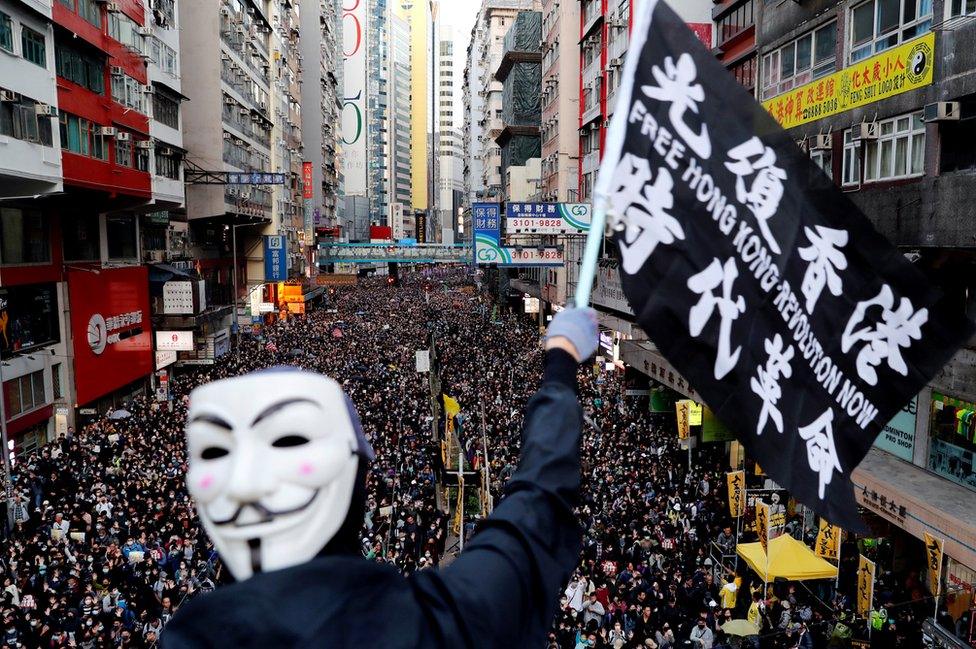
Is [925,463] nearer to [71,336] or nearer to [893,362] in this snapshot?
[893,362]

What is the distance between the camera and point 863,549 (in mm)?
15102

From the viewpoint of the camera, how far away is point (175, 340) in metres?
31.9

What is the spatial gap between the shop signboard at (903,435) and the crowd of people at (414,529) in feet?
11.7

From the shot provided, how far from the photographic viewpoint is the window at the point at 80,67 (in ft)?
79.4

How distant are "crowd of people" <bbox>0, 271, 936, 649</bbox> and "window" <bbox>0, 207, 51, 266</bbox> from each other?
548 centimetres

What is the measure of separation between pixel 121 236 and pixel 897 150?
1069 inches

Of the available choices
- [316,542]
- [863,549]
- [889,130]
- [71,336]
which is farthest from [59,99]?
[316,542]

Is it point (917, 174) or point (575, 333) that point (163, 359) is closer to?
point (917, 174)

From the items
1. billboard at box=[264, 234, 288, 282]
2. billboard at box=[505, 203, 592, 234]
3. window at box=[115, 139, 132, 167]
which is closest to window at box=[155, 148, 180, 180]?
window at box=[115, 139, 132, 167]

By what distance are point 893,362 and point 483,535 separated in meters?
3.36

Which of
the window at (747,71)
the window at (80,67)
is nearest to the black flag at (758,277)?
the window at (747,71)

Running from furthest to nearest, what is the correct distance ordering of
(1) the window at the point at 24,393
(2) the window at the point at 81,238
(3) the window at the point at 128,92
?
1. (3) the window at the point at 128,92
2. (2) the window at the point at 81,238
3. (1) the window at the point at 24,393

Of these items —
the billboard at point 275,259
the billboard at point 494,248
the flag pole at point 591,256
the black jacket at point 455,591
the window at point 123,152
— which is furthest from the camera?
the billboard at point 275,259

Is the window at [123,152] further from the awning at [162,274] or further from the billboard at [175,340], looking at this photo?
the billboard at [175,340]
